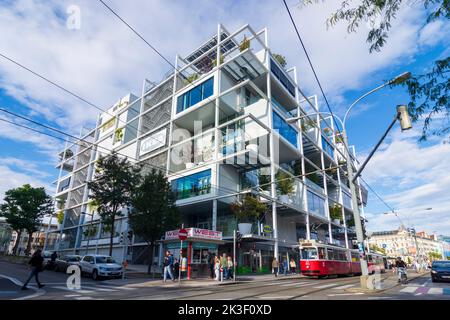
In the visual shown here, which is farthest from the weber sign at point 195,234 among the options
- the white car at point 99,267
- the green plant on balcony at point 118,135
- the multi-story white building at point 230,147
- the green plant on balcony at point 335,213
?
the green plant on balcony at point 118,135

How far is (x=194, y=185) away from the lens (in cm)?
3019

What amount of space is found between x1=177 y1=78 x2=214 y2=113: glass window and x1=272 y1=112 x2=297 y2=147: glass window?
7.84 m

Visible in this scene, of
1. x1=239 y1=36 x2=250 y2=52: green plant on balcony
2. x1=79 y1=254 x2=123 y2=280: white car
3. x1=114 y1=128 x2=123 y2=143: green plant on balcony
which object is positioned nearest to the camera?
x1=79 y1=254 x2=123 y2=280: white car

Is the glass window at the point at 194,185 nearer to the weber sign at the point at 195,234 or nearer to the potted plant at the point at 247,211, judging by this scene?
the potted plant at the point at 247,211

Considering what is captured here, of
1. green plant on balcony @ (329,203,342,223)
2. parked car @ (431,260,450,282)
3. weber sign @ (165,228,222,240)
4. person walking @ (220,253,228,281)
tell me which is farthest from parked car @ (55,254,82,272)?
green plant on balcony @ (329,203,342,223)

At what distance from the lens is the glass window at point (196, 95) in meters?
31.6

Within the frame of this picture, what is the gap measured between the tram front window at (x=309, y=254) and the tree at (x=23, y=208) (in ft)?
139

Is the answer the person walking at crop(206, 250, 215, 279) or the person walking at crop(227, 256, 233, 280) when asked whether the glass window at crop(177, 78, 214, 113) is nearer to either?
the person walking at crop(206, 250, 215, 279)

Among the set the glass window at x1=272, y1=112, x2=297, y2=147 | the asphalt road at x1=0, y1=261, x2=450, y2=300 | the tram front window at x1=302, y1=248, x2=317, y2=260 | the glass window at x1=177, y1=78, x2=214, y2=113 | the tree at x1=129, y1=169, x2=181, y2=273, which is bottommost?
the asphalt road at x1=0, y1=261, x2=450, y2=300

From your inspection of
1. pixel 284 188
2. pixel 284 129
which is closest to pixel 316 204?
pixel 284 188

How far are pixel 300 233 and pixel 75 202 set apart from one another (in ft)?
136

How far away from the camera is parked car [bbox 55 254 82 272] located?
68.0ft

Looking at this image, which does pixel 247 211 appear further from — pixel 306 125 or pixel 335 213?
pixel 335 213
